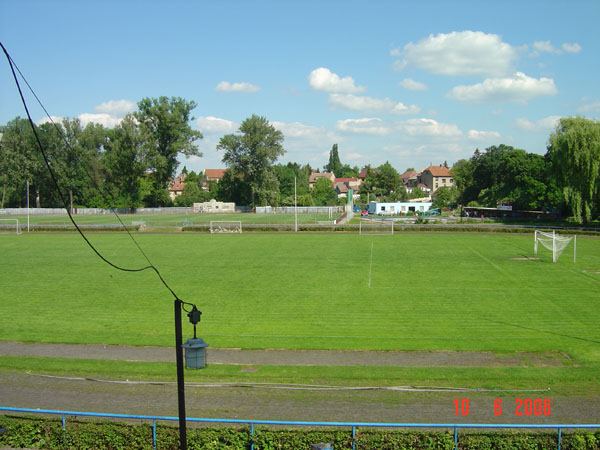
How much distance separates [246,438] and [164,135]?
354 feet

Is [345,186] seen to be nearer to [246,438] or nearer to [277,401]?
[277,401]

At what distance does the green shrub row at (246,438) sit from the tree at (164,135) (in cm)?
10204

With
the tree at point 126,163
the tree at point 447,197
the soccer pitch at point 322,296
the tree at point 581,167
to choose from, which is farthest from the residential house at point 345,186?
the soccer pitch at point 322,296

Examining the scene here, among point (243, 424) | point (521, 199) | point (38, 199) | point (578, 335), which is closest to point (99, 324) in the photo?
point (243, 424)

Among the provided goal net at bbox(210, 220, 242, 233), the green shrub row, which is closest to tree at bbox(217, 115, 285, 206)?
goal net at bbox(210, 220, 242, 233)

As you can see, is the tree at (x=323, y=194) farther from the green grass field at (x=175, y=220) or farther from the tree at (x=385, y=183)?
the green grass field at (x=175, y=220)

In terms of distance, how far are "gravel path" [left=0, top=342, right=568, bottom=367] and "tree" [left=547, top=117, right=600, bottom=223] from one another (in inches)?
1928

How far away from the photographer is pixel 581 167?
63.7 m

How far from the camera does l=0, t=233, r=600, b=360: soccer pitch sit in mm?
24234

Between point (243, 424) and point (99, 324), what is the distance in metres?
15.9

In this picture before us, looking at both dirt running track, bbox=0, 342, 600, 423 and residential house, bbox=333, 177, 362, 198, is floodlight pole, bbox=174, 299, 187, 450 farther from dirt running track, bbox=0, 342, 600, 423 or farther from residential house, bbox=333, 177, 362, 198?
residential house, bbox=333, 177, 362, 198

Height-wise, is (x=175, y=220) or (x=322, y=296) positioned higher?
(x=175, y=220)

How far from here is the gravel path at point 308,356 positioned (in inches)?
805

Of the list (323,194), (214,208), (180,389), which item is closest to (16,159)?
(214,208)
